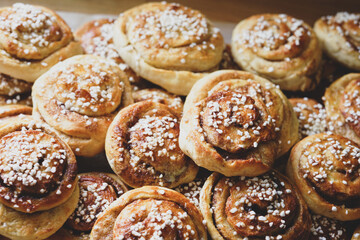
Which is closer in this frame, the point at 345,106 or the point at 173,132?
the point at 173,132

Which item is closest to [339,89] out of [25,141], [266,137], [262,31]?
[262,31]

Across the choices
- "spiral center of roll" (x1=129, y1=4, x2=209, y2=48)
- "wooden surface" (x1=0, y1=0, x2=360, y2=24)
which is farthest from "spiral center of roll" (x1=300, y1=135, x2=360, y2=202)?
"wooden surface" (x1=0, y1=0, x2=360, y2=24)

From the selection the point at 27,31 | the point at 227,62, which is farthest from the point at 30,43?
the point at 227,62

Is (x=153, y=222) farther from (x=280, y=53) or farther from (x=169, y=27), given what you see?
(x=280, y=53)

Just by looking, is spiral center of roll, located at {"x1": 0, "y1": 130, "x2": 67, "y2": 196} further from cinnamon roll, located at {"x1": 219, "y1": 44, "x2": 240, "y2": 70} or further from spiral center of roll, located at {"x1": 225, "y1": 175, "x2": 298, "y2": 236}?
cinnamon roll, located at {"x1": 219, "y1": 44, "x2": 240, "y2": 70}

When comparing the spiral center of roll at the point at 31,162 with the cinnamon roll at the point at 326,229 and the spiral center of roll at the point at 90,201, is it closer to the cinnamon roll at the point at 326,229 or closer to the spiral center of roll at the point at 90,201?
the spiral center of roll at the point at 90,201

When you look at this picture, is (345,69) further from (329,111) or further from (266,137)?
(266,137)

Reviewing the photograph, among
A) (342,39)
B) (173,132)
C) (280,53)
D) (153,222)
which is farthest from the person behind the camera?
(342,39)
